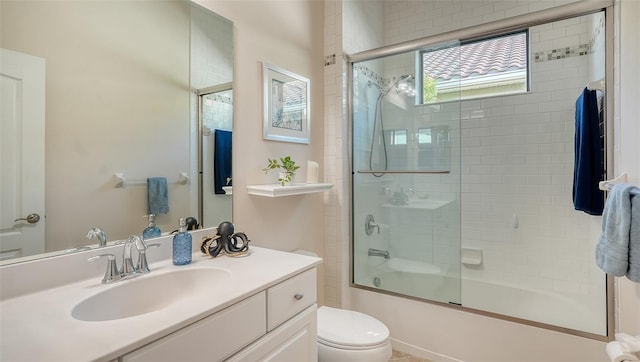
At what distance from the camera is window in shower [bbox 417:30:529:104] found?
223 centimetres

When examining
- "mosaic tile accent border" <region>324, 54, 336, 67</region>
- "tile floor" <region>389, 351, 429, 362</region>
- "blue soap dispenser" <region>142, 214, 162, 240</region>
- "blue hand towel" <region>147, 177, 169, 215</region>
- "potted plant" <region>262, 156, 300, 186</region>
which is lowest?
"tile floor" <region>389, 351, 429, 362</region>

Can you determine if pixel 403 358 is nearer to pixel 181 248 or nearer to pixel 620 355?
pixel 620 355

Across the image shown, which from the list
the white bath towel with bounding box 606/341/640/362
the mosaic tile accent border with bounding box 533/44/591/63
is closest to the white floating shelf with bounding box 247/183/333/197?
the white bath towel with bounding box 606/341/640/362

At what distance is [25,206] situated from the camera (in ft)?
3.15

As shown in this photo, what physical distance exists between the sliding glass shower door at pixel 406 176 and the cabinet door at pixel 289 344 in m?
1.17

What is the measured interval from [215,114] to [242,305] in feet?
3.25

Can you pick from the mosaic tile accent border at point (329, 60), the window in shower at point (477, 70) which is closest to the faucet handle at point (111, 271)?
the mosaic tile accent border at point (329, 60)

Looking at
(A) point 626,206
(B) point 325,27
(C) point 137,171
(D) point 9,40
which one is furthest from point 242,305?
(B) point 325,27

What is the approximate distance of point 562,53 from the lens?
7.81 ft

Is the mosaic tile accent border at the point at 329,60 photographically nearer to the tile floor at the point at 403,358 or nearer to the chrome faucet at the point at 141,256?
the chrome faucet at the point at 141,256

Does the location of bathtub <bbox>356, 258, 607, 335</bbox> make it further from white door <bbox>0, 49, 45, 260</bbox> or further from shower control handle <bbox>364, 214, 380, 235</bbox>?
white door <bbox>0, 49, 45, 260</bbox>

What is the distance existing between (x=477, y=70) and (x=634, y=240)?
1.99 meters

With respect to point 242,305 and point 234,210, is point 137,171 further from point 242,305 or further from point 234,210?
Answer: point 242,305

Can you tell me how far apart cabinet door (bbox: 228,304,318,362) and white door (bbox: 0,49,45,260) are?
0.78 m
